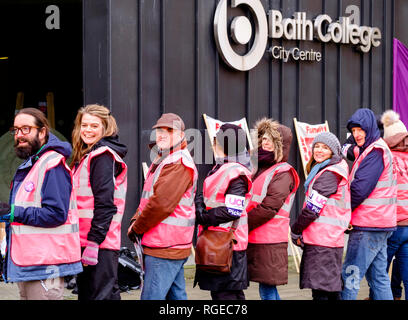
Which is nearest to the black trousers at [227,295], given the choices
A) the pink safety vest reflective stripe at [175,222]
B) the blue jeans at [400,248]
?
the pink safety vest reflective stripe at [175,222]

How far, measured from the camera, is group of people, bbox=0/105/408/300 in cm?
470

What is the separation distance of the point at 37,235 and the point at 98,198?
679 millimetres

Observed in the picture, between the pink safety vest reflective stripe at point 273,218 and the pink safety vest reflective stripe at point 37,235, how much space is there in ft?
6.82

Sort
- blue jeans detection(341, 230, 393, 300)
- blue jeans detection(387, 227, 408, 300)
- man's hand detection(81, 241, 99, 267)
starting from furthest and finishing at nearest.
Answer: blue jeans detection(387, 227, 408, 300)
blue jeans detection(341, 230, 393, 300)
man's hand detection(81, 241, 99, 267)

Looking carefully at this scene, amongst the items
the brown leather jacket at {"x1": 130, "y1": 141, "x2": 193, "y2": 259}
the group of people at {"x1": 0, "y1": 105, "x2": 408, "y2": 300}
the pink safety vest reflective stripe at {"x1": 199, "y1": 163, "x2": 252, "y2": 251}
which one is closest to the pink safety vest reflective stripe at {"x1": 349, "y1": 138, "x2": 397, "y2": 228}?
the group of people at {"x1": 0, "y1": 105, "x2": 408, "y2": 300}

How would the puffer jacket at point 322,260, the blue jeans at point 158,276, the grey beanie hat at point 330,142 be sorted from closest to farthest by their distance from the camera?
the blue jeans at point 158,276 < the puffer jacket at point 322,260 < the grey beanie hat at point 330,142

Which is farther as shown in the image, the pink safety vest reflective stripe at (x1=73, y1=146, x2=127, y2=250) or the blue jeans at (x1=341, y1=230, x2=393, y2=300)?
the blue jeans at (x1=341, y1=230, x2=393, y2=300)

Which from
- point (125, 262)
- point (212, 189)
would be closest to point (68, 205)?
point (212, 189)

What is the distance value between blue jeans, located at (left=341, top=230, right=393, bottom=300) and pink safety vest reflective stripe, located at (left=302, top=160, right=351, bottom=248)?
0.34m

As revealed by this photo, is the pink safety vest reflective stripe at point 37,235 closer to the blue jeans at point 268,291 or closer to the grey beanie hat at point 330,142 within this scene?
the blue jeans at point 268,291

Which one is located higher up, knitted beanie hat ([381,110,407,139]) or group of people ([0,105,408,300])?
knitted beanie hat ([381,110,407,139])

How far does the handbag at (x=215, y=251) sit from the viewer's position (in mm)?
5605

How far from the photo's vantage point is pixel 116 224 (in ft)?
17.7

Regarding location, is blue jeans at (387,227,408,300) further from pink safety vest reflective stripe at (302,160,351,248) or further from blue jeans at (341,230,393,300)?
pink safety vest reflective stripe at (302,160,351,248)
